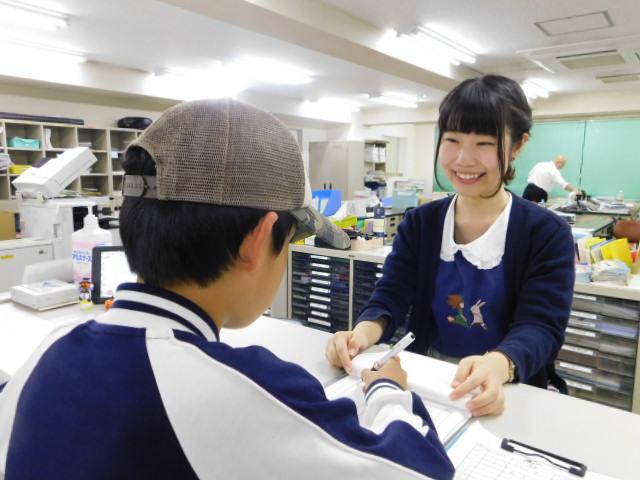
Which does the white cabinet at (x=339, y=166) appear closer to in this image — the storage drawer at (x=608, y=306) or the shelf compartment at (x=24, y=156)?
the shelf compartment at (x=24, y=156)

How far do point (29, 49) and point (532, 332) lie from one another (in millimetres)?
5475

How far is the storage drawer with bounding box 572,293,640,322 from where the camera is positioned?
2.13 meters

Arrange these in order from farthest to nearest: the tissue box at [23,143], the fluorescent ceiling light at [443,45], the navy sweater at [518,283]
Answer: the tissue box at [23,143], the fluorescent ceiling light at [443,45], the navy sweater at [518,283]

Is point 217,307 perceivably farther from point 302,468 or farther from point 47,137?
point 47,137

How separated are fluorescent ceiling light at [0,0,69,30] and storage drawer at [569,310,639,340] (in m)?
4.12

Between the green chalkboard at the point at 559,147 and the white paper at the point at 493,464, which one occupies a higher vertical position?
the green chalkboard at the point at 559,147

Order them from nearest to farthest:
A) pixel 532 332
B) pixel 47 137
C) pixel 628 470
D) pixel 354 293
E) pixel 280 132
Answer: pixel 280 132, pixel 628 470, pixel 532 332, pixel 354 293, pixel 47 137

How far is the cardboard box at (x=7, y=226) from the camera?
4473mm

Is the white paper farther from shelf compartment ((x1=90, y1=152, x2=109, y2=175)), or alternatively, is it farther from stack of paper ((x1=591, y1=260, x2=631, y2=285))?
shelf compartment ((x1=90, y1=152, x2=109, y2=175))

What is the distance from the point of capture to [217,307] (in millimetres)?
604

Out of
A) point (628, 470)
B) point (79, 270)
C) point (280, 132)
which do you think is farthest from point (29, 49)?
point (628, 470)

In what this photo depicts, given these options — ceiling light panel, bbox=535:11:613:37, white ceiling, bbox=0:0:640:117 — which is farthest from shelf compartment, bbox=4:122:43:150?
ceiling light panel, bbox=535:11:613:37

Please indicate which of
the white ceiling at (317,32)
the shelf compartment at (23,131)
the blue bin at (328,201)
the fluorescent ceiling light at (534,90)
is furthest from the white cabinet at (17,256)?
the fluorescent ceiling light at (534,90)

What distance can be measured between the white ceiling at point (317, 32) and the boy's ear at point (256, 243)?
274cm
